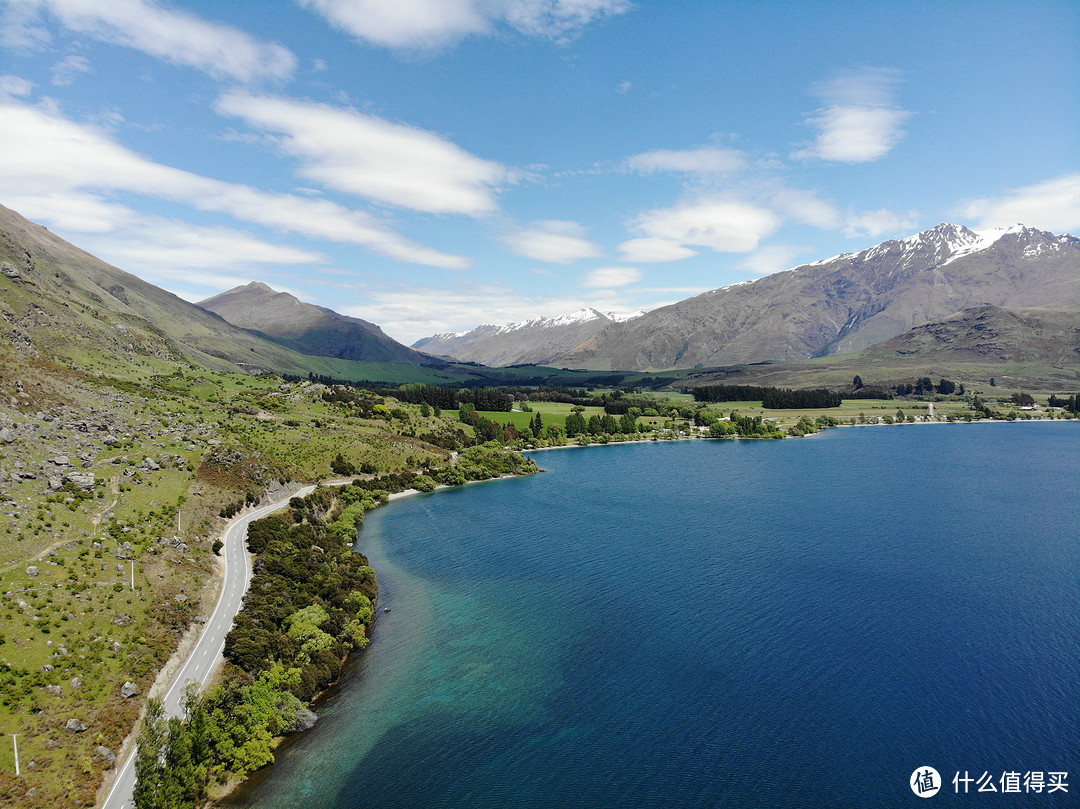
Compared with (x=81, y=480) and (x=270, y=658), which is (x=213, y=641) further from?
(x=81, y=480)

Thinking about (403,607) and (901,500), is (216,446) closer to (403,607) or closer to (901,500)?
(403,607)

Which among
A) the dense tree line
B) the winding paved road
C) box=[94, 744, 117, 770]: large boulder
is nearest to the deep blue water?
the dense tree line

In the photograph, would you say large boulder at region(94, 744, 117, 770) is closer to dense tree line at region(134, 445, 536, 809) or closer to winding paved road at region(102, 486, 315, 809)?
winding paved road at region(102, 486, 315, 809)

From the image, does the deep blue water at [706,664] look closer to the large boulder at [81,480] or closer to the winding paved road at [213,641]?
the winding paved road at [213,641]

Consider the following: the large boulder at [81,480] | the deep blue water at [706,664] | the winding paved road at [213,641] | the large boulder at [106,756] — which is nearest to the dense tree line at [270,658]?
the winding paved road at [213,641]

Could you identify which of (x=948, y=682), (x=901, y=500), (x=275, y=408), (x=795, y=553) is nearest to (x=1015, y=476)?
(x=901, y=500)

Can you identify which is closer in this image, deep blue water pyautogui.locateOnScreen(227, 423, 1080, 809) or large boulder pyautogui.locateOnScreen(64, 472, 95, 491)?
deep blue water pyautogui.locateOnScreen(227, 423, 1080, 809)
